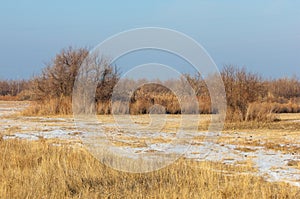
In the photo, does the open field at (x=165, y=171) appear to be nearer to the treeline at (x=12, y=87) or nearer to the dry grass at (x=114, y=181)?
the dry grass at (x=114, y=181)

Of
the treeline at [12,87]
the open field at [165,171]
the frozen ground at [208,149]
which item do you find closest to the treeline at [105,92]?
the frozen ground at [208,149]

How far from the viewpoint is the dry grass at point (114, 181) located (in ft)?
23.3

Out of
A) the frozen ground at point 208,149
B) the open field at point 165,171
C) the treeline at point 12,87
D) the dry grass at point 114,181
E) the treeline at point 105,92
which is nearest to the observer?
the dry grass at point 114,181

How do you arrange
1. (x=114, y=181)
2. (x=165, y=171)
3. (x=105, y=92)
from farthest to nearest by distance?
(x=105, y=92) → (x=165, y=171) → (x=114, y=181)

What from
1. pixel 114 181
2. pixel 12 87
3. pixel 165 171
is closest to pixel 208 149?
pixel 165 171

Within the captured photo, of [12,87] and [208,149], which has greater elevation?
[12,87]

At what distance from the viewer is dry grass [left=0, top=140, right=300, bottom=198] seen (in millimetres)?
7094

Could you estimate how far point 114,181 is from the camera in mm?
8203

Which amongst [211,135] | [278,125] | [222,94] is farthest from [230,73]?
[211,135]

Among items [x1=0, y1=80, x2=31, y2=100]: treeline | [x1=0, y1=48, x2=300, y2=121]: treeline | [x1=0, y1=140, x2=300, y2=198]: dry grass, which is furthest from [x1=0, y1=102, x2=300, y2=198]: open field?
[x1=0, y1=80, x2=31, y2=100]: treeline

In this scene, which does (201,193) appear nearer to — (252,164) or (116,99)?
(252,164)

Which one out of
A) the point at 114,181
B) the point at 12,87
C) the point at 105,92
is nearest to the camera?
the point at 114,181

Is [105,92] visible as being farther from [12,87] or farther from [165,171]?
[12,87]

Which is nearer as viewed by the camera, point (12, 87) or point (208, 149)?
point (208, 149)
